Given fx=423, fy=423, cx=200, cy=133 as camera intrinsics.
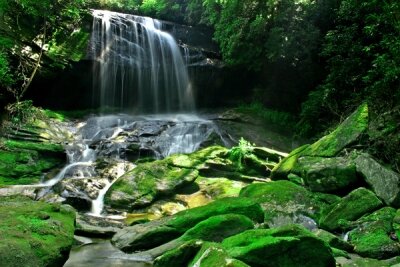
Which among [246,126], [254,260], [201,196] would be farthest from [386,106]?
[254,260]

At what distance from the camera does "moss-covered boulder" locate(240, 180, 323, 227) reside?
893 cm

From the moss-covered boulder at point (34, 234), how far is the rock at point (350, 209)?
16.2 ft

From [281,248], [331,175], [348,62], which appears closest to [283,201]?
[331,175]

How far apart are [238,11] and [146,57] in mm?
5079

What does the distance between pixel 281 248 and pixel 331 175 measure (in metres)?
4.27

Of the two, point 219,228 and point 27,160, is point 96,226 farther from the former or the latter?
point 27,160

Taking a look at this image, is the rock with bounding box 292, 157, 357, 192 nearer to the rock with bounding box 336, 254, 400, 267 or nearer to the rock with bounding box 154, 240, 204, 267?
the rock with bounding box 336, 254, 400, 267

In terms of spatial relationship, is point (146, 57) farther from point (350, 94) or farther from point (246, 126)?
point (350, 94)

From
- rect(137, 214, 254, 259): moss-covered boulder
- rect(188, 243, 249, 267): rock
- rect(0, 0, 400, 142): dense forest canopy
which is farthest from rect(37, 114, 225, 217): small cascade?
rect(188, 243, 249, 267): rock

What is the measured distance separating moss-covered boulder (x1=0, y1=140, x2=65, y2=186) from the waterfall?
6219 mm

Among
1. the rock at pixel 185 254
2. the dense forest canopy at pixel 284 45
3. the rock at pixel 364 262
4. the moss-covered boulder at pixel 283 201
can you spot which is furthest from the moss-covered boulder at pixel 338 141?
the rock at pixel 185 254

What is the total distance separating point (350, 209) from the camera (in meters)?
8.41

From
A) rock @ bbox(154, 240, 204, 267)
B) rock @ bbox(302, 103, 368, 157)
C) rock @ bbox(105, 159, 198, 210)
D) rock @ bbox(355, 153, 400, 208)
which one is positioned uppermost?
rock @ bbox(302, 103, 368, 157)

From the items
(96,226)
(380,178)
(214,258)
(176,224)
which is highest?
(380,178)
